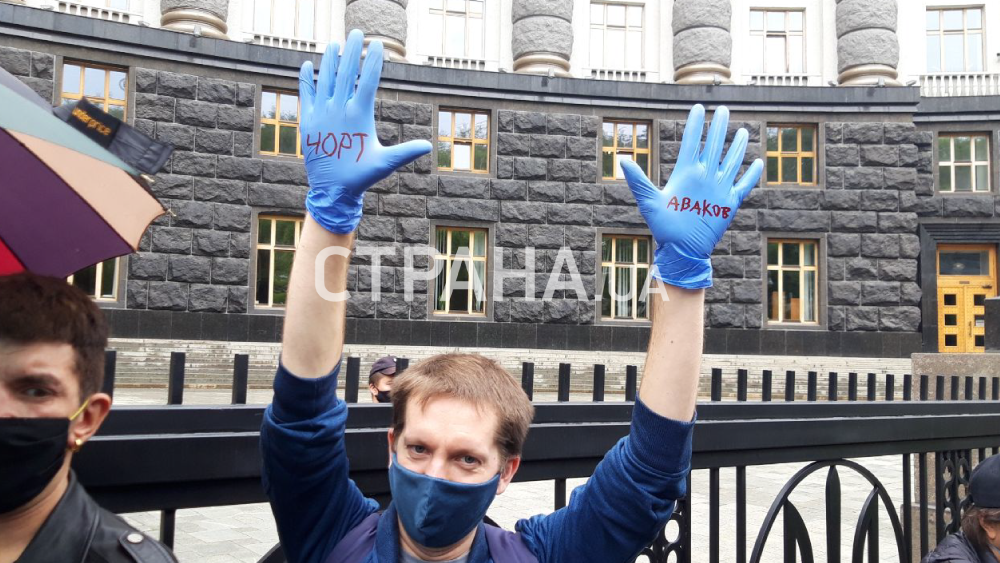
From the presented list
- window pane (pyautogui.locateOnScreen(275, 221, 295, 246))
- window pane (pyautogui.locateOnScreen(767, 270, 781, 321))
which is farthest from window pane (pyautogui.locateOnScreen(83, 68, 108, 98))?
window pane (pyautogui.locateOnScreen(767, 270, 781, 321))

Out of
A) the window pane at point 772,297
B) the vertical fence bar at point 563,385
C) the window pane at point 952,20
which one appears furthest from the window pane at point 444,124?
the vertical fence bar at point 563,385

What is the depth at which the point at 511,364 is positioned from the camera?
15555mm

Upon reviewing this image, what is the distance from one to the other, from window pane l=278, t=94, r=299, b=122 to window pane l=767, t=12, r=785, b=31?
11306mm

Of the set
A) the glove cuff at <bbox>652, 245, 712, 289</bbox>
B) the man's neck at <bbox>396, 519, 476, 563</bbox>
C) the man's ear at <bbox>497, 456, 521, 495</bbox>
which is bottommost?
the man's neck at <bbox>396, 519, 476, 563</bbox>

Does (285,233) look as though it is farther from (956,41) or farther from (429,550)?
(956,41)

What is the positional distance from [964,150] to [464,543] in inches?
784

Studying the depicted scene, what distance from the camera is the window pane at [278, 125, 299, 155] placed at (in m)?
15.6

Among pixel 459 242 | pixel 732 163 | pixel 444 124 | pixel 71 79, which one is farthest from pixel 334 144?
pixel 444 124

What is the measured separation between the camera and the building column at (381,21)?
15992 mm

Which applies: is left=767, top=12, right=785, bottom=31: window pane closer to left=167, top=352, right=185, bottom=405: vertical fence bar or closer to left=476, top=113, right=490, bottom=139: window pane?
left=476, top=113, right=490, bottom=139: window pane

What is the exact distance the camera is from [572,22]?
1739 cm

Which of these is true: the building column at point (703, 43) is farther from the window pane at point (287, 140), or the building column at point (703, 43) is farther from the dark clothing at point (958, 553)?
the dark clothing at point (958, 553)

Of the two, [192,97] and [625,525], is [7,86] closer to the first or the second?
[625,525]

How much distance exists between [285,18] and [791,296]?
507 inches
